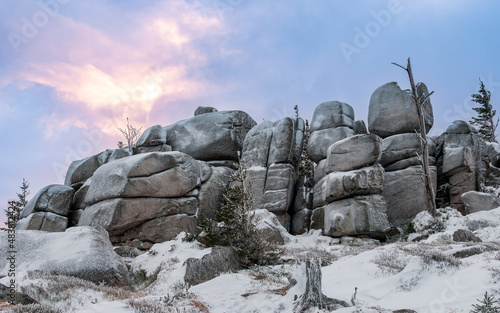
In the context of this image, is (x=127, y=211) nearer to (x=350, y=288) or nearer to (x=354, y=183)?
(x=354, y=183)

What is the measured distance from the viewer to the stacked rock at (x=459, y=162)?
81.3 feet

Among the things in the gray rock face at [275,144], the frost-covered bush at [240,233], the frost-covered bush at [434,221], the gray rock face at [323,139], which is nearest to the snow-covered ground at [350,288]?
the frost-covered bush at [240,233]

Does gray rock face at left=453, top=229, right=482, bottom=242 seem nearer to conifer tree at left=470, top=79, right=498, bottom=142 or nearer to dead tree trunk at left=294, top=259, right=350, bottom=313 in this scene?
Answer: dead tree trunk at left=294, top=259, right=350, bottom=313

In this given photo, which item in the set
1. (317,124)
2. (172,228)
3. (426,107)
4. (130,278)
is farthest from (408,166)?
(130,278)

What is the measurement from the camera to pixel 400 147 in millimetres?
26219

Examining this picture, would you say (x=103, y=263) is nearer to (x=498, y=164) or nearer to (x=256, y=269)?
(x=256, y=269)

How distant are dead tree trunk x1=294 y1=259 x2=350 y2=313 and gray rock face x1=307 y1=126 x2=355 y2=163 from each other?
22623mm

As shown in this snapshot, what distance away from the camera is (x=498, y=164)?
30.6 m

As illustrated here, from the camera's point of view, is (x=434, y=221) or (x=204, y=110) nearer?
(x=434, y=221)

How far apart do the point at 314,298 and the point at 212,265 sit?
19.4ft

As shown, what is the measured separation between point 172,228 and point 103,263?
9.22 m

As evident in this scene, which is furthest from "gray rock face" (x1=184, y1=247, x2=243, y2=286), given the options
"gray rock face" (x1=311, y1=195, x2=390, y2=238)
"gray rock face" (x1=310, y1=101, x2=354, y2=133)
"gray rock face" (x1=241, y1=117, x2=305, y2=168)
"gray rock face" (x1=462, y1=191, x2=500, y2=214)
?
"gray rock face" (x1=310, y1=101, x2=354, y2=133)

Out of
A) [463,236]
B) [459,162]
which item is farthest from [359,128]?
[463,236]

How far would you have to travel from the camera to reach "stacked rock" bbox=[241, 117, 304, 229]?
25.5 meters
